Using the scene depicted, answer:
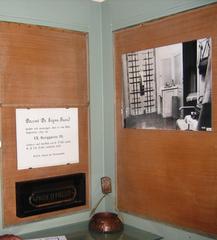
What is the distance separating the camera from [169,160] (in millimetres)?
1851

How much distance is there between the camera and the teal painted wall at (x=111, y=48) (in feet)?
5.94

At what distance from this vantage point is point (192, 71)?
172 centimetres

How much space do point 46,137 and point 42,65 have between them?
15.8 inches

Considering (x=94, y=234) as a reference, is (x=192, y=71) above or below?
above

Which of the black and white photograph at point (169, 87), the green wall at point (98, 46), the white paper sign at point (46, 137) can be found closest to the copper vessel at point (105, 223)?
the green wall at point (98, 46)

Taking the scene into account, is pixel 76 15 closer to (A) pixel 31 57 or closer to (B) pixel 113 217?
(A) pixel 31 57

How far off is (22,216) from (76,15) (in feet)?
3.88

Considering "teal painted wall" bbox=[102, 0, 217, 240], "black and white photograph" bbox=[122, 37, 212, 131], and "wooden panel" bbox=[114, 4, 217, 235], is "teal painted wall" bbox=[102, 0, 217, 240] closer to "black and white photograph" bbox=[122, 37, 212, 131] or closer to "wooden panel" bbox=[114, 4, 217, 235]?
"wooden panel" bbox=[114, 4, 217, 235]

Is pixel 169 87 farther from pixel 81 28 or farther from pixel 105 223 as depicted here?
pixel 105 223

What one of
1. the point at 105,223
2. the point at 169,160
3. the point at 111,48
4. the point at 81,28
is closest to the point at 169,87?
the point at 169,160

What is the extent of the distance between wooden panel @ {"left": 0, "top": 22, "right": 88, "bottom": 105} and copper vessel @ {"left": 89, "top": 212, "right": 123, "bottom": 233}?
68cm

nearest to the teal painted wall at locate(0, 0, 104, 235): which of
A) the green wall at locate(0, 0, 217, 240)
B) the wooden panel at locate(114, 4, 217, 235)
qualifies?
the green wall at locate(0, 0, 217, 240)

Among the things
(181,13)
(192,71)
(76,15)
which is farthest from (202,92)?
(76,15)

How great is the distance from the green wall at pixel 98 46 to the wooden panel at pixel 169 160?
6 cm
